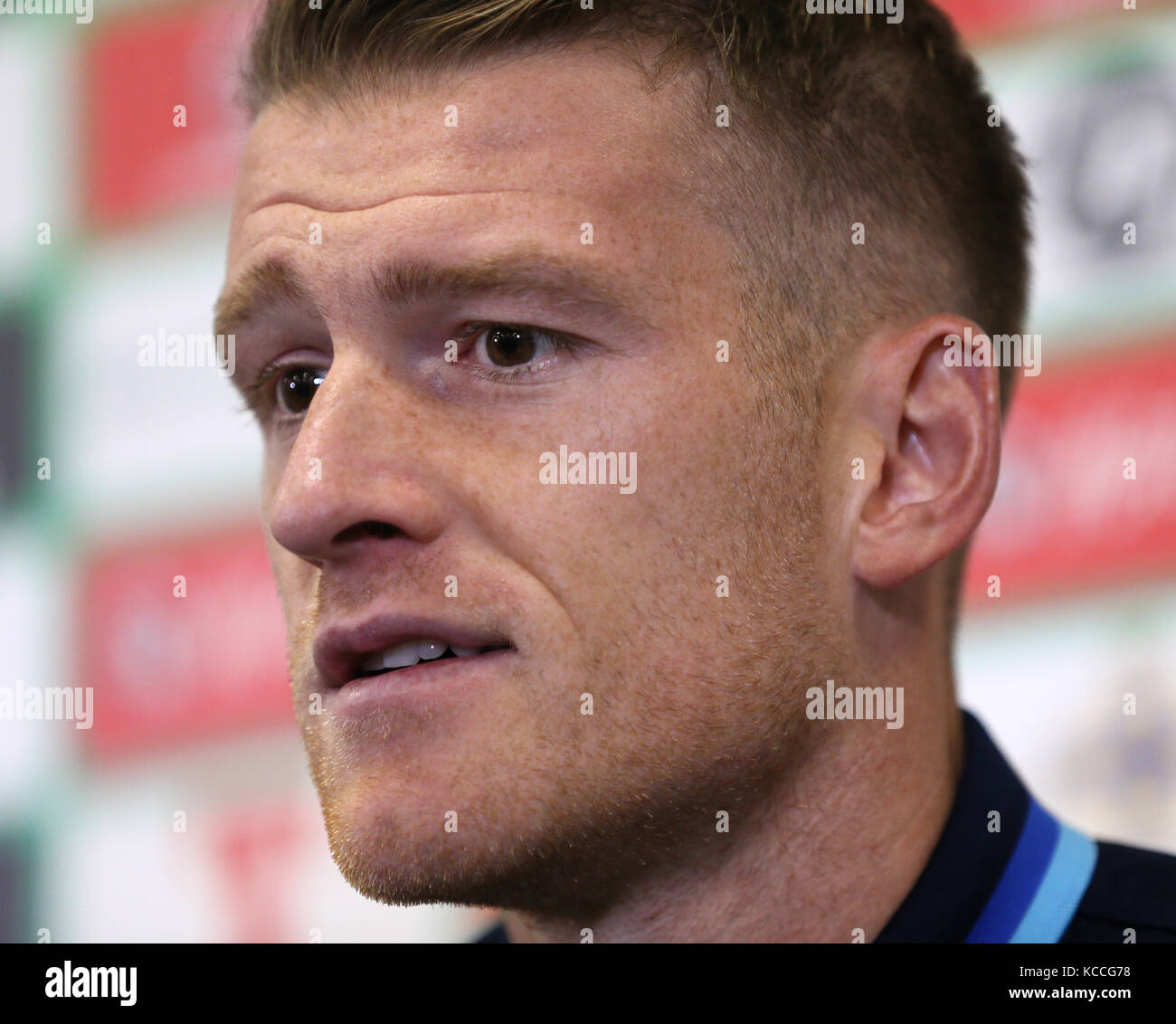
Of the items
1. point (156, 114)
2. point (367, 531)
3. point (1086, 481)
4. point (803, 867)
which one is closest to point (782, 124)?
point (367, 531)

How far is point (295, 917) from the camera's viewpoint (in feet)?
9.39

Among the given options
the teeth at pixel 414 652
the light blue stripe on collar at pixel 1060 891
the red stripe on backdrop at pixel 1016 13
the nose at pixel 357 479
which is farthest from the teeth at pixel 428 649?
the red stripe on backdrop at pixel 1016 13

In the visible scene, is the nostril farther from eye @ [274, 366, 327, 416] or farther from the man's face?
eye @ [274, 366, 327, 416]

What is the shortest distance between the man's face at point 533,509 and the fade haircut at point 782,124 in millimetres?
36

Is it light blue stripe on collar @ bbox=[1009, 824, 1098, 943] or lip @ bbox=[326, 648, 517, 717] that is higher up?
lip @ bbox=[326, 648, 517, 717]

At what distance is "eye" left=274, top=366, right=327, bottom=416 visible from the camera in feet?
5.02

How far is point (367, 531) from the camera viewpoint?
1299mm

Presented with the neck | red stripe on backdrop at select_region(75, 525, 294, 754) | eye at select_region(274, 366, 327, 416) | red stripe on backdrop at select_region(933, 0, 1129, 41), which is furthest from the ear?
red stripe on backdrop at select_region(75, 525, 294, 754)

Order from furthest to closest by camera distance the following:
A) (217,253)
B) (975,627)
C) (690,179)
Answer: (217,253), (975,627), (690,179)

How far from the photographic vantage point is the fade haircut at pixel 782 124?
1394mm

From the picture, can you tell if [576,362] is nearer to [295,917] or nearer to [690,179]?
[690,179]

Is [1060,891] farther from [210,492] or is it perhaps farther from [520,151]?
[210,492]
